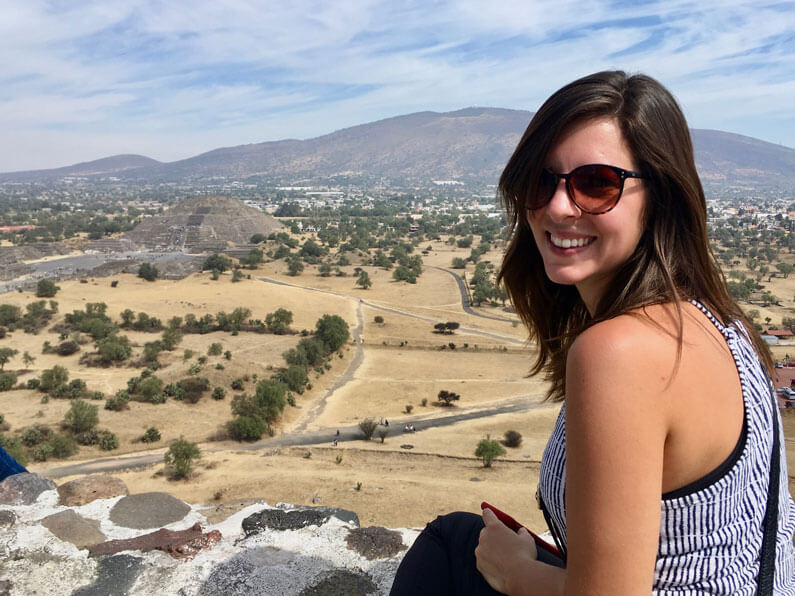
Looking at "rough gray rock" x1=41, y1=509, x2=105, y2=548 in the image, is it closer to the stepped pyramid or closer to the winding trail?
the winding trail

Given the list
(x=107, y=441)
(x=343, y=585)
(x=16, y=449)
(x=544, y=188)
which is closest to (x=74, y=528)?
(x=343, y=585)

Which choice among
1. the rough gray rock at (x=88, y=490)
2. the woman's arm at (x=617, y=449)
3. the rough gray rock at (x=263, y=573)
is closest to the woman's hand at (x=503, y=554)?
the woman's arm at (x=617, y=449)

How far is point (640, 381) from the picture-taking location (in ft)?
3.86

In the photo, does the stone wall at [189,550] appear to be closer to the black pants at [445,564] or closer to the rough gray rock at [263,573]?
the rough gray rock at [263,573]

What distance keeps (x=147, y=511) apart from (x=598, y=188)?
16.0ft

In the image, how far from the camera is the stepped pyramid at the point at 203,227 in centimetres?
7294

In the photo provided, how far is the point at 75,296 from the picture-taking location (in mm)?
Answer: 41344

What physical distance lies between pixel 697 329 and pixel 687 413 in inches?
8.6

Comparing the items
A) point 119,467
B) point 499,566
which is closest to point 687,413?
point 499,566

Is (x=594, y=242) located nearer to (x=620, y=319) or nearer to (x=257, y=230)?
(x=620, y=319)

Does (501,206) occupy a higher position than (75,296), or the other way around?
(501,206)

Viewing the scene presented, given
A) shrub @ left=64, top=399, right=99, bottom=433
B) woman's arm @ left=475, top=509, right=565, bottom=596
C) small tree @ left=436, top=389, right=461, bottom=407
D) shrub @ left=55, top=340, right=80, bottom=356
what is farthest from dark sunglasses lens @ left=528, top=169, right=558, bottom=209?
shrub @ left=55, top=340, right=80, bottom=356

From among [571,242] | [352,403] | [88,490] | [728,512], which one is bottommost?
[352,403]

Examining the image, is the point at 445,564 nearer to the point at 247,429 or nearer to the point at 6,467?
the point at 6,467
